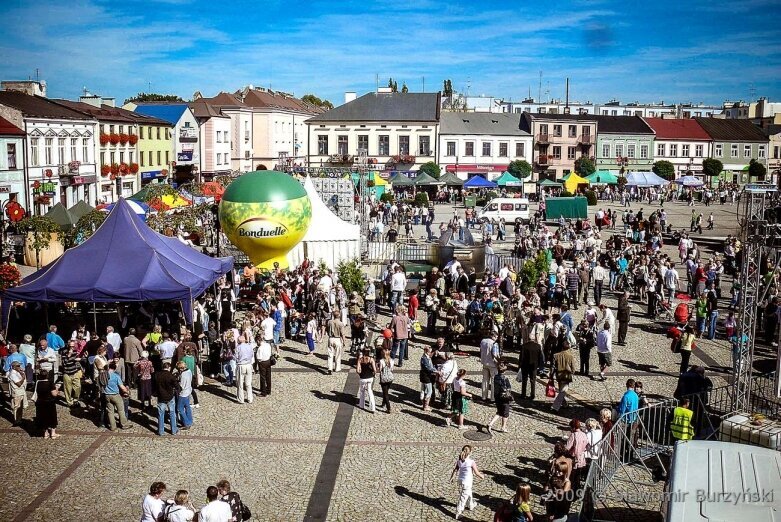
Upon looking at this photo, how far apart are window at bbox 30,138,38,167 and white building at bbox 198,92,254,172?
3240cm

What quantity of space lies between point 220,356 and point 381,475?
259 inches

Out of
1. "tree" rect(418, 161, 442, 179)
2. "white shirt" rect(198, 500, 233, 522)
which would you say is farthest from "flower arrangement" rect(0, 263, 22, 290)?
"tree" rect(418, 161, 442, 179)

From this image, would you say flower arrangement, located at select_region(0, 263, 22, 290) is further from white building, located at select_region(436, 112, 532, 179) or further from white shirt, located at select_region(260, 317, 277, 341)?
white building, located at select_region(436, 112, 532, 179)

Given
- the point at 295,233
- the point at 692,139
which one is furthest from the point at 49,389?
the point at 692,139

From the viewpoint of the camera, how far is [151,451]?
1330 centimetres

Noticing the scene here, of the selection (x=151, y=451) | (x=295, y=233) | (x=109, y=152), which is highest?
(x=109, y=152)

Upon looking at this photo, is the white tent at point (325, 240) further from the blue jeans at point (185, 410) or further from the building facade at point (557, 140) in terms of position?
the building facade at point (557, 140)

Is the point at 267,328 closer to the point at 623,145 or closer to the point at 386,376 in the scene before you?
the point at 386,376

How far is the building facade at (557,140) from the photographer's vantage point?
72.8m

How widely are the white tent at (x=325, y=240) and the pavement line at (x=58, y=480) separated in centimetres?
1493

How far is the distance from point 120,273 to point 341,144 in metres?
53.1

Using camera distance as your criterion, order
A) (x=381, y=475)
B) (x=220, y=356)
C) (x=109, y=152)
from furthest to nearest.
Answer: (x=109, y=152)
(x=220, y=356)
(x=381, y=475)

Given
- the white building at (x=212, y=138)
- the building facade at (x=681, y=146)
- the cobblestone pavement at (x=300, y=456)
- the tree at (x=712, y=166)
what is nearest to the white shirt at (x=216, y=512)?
the cobblestone pavement at (x=300, y=456)

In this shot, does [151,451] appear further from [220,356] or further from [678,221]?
[678,221]
